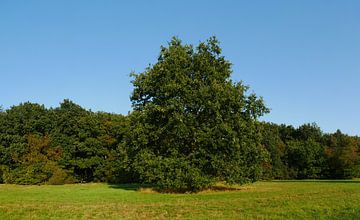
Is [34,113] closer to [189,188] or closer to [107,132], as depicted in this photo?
[107,132]

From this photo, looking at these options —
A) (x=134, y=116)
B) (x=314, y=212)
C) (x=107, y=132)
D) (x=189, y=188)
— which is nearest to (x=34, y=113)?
(x=107, y=132)

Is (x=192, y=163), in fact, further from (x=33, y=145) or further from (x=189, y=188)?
(x=33, y=145)

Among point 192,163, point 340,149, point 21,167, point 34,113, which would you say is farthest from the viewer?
point 340,149

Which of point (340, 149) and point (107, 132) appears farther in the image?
point (340, 149)

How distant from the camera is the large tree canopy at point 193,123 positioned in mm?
43469

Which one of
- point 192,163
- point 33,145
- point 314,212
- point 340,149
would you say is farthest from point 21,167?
point 340,149

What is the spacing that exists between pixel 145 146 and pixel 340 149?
75.2m

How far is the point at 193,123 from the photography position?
4441cm

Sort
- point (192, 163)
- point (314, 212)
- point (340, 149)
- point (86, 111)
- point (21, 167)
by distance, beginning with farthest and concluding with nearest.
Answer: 1. point (340, 149)
2. point (86, 111)
3. point (21, 167)
4. point (192, 163)
5. point (314, 212)

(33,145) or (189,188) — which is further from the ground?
(33,145)

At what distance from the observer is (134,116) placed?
47.6m

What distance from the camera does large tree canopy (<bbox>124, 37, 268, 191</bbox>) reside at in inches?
1711


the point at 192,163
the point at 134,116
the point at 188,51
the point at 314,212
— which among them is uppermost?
the point at 188,51

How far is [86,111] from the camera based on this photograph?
89.7m
